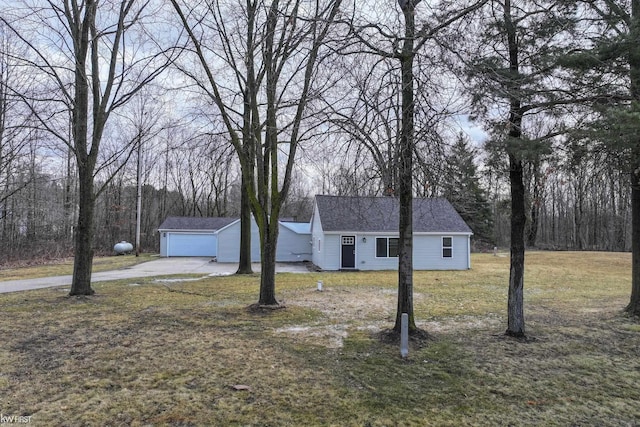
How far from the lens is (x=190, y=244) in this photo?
3170 cm

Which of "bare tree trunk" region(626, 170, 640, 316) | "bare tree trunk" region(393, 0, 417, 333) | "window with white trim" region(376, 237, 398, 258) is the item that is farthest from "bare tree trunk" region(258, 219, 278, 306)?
"window with white trim" region(376, 237, 398, 258)

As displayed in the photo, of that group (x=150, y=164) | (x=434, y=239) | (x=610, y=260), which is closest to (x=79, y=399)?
(x=434, y=239)

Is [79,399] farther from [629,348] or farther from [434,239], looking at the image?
[434,239]

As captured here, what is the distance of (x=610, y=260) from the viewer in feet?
81.7

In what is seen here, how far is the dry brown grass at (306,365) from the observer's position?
3.89m

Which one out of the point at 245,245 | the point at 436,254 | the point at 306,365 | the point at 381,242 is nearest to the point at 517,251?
the point at 306,365

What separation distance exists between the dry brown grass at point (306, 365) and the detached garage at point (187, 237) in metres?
21.3

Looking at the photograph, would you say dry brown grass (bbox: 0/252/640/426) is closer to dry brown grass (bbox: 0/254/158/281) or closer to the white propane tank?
dry brown grass (bbox: 0/254/158/281)

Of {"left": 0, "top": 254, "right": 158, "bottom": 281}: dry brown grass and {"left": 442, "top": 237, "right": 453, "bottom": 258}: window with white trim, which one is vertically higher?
{"left": 442, "top": 237, "right": 453, "bottom": 258}: window with white trim

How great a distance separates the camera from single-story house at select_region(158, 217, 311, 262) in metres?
26.0

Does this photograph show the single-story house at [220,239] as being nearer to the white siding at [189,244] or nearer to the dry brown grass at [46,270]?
the white siding at [189,244]

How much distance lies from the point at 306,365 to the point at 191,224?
28630mm

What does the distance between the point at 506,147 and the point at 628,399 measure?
3720 mm

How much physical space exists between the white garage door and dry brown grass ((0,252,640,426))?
69.9 ft
